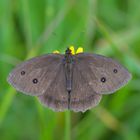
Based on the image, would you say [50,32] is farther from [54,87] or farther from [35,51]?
[54,87]

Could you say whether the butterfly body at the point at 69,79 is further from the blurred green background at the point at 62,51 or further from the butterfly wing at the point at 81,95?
the blurred green background at the point at 62,51

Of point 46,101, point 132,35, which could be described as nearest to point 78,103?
point 46,101

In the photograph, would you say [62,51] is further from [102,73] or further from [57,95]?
[57,95]

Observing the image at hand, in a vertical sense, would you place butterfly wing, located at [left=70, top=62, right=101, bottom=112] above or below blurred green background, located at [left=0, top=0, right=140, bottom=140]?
below

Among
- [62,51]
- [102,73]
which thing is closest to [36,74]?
[102,73]

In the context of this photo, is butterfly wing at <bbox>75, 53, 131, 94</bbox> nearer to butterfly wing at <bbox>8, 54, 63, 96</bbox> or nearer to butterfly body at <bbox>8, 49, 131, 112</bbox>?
butterfly body at <bbox>8, 49, 131, 112</bbox>

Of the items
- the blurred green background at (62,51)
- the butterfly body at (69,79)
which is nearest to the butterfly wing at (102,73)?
the butterfly body at (69,79)

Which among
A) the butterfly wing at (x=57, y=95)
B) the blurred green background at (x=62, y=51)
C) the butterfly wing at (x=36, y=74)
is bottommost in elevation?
the butterfly wing at (x=57, y=95)

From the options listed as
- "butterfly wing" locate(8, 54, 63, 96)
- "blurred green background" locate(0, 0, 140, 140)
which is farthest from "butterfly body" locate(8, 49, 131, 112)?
"blurred green background" locate(0, 0, 140, 140)
